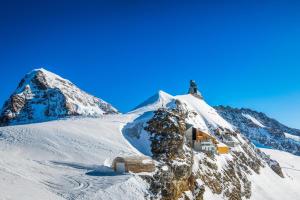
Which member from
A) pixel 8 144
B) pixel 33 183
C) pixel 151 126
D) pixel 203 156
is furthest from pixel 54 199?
pixel 203 156

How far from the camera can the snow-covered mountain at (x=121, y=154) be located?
1657 inches

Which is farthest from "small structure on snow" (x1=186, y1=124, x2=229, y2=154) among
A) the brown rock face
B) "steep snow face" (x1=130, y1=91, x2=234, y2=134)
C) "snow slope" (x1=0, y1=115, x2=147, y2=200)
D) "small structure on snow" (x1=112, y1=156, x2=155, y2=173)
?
"small structure on snow" (x1=112, y1=156, x2=155, y2=173)

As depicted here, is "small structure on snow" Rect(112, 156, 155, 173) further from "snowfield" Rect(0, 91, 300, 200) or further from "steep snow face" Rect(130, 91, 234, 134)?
"steep snow face" Rect(130, 91, 234, 134)

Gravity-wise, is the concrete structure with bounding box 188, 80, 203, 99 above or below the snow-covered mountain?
above

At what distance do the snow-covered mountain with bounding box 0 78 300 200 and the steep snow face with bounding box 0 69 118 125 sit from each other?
6860 cm

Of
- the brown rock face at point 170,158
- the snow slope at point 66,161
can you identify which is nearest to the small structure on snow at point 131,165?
the snow slope at point 66,161

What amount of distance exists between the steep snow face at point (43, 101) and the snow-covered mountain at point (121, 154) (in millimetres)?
68602

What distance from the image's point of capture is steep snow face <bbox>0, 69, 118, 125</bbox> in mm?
142625

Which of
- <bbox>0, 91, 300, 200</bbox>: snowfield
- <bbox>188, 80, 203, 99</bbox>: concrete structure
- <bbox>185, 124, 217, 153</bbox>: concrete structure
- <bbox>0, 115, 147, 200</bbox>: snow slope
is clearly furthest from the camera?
<bbox>188, 80, 203, 99</bbox>: concrete structure

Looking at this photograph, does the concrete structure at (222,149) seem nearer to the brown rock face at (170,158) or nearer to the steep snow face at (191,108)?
the steep snow face at (191,108)

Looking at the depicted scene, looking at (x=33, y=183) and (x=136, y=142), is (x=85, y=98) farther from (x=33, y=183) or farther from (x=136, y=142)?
(x=33, y=183)

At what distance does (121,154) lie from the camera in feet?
186

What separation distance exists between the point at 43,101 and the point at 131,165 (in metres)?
113

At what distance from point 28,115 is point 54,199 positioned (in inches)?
4342
